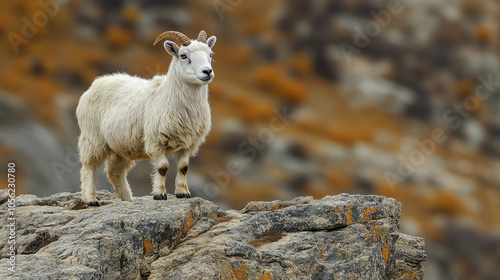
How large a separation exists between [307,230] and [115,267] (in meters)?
3.44

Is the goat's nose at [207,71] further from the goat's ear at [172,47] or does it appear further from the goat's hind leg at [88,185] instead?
the goat's hind leg at [88,185]

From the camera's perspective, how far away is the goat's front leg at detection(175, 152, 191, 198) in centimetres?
1288

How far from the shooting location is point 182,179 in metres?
12.9

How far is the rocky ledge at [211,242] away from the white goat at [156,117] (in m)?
1.09

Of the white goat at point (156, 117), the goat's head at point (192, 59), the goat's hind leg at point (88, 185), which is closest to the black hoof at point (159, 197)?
the white goat at point (156, 117)

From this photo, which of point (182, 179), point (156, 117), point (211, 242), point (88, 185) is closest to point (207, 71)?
point (156, 117)

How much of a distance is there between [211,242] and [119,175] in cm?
468

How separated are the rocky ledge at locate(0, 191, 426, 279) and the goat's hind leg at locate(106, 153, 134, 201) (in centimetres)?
183

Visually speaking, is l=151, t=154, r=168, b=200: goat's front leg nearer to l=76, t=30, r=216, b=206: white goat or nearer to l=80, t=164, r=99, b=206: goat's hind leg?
l=76, t=30, r=216, b=206: white goat

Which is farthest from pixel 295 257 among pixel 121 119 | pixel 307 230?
pixel 121 119

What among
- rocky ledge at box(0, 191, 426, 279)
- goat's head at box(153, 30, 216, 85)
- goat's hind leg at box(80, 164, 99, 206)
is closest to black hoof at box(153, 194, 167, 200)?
rocky ledge at box(0, 191, 426, 279)

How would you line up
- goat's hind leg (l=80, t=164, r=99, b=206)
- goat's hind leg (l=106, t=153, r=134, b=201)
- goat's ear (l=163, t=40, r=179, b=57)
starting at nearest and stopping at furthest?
1. goat's ear (l=163, t=40, r=179, b=57)
2. goat's hind leg (l=80, t=164, r=99, b=206)
3. goat's hind leg (l=106, t=153, r=134, b=201)

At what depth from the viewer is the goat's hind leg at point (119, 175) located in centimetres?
1470

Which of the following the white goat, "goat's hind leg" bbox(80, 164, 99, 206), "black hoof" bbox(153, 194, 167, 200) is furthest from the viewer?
"goat's hind leg" bbox(80, 164, 99, 206)
